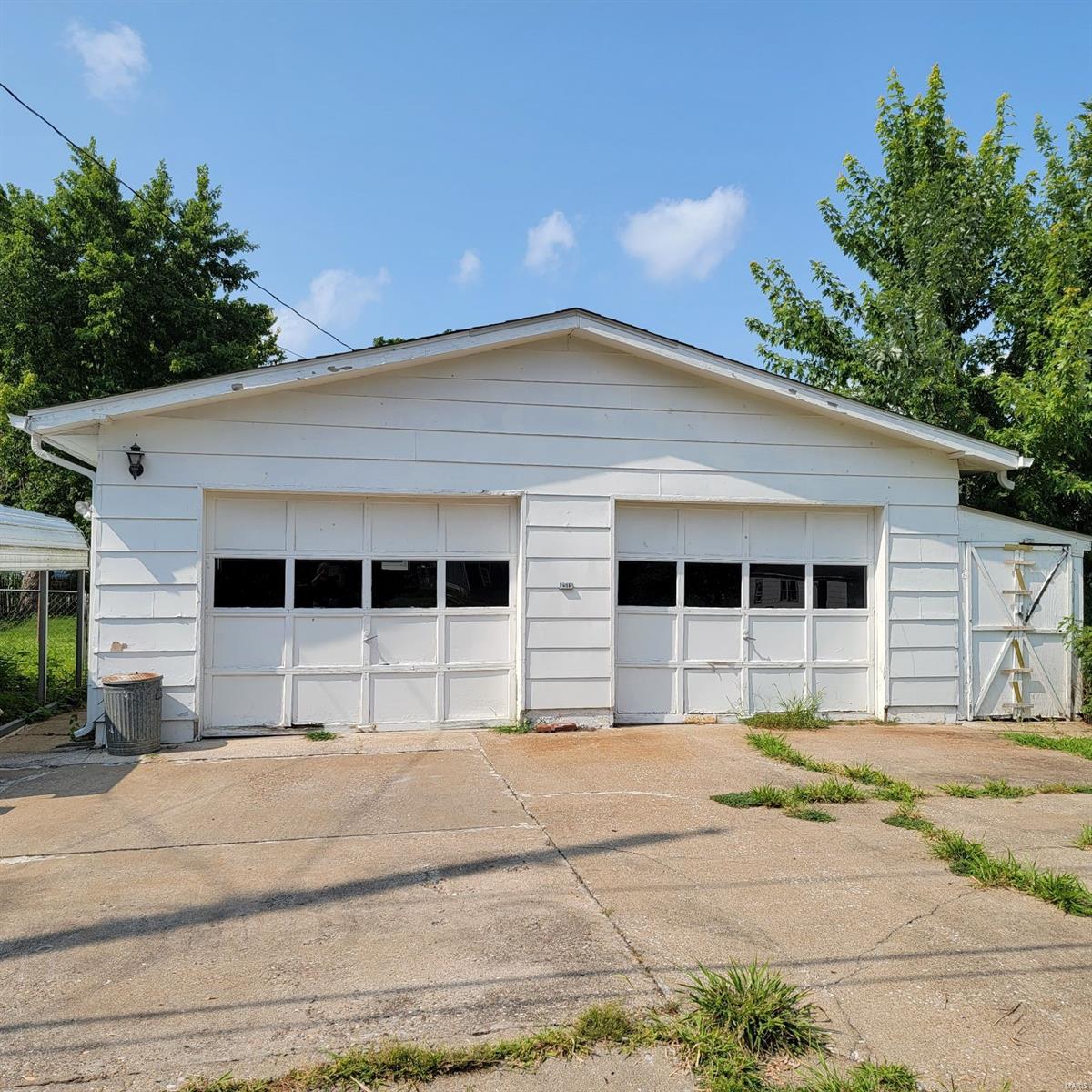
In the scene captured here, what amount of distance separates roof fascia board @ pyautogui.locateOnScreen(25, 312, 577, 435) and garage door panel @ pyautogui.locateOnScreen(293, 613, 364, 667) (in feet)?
7.68

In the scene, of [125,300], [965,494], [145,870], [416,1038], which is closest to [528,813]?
[145,870]

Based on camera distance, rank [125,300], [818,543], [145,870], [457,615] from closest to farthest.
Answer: [145,870] → [457,615] → [818,543] → [125,300]

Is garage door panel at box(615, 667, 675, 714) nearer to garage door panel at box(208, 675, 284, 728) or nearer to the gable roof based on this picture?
the gable roof

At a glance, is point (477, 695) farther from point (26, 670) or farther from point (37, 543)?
point (26, 670)

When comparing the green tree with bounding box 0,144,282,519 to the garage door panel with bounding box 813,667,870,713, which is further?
the green tree with bounding box 0,144,282,519

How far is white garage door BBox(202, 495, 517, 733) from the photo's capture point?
7875mm

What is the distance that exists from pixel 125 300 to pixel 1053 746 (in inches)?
743

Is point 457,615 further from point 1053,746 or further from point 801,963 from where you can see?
point 1053,746

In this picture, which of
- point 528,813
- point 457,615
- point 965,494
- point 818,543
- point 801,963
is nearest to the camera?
point 801,963

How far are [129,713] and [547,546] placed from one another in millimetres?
4236

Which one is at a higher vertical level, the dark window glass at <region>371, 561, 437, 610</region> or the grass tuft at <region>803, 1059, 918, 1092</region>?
the dark window glass at <region>371, 561, 437, 610</region>

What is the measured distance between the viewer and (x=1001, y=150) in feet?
38.0

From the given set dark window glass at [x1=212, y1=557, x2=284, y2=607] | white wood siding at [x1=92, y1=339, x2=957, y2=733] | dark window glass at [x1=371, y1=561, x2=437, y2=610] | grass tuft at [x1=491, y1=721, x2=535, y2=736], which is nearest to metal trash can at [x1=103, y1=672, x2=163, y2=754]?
white wood siding at [x1=92, y1=339, x2=957, y2=733]

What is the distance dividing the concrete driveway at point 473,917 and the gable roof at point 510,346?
3.25 meters
